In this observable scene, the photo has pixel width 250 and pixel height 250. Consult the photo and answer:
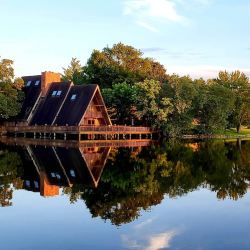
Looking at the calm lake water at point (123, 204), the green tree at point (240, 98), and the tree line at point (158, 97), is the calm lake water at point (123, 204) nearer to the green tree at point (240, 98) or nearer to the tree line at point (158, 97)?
the tree line at point (158, 97)

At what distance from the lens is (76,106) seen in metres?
60.3

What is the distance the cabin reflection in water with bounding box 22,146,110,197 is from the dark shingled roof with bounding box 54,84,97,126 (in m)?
17.0

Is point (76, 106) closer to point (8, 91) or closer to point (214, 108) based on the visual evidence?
point (8, 91)

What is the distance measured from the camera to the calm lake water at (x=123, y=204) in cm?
1440

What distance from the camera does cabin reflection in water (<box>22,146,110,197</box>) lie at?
24.2 meters

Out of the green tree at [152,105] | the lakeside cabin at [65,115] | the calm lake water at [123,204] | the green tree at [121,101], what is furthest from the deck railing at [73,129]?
the calm lake water at [123,204]

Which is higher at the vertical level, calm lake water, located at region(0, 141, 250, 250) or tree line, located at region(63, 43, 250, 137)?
tree line, located at region(63, 43, 250, 137)

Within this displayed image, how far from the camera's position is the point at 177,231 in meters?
15.3

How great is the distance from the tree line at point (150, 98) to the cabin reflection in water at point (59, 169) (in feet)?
79.2

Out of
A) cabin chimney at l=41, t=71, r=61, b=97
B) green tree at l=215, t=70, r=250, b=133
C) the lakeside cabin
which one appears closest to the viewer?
the lakeside cabin

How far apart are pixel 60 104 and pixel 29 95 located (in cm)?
838

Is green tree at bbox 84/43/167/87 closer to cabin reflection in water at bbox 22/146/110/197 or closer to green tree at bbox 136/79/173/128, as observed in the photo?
green tree at bbox 136/79/173/128

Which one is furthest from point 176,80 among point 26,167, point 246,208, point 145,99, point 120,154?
point 246,208

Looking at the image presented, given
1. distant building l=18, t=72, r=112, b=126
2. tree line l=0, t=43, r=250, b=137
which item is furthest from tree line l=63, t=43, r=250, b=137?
distant building l=18, t=72, r=112, b=126
